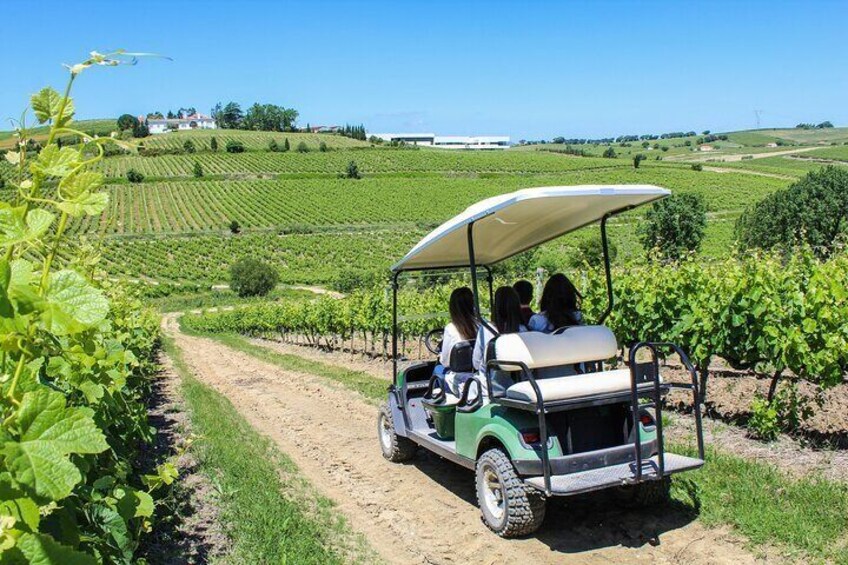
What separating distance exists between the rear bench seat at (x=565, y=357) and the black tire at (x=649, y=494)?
3.37 ft

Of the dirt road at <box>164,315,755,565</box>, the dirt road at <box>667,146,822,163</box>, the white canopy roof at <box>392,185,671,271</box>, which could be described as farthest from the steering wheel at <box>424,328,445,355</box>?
the dirt road at <box>667,146,822,163</box>

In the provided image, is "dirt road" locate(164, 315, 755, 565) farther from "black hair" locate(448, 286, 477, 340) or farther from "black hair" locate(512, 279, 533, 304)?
"black hair" locate(512, 279, 533, 304)

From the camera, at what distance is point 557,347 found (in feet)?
16.7

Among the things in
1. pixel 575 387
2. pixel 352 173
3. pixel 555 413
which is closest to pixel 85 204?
pixel 575 387

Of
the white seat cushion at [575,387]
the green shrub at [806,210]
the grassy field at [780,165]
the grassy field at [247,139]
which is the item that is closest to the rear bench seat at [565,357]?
the white seat cushion at [575,387]

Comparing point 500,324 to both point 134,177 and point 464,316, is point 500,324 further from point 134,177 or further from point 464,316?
point 134,177

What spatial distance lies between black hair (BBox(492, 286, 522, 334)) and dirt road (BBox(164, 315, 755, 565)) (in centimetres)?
146

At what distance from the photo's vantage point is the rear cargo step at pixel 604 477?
4.48 m

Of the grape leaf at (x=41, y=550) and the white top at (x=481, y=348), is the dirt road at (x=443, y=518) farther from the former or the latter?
the grape leaf at (x=41, y=550)

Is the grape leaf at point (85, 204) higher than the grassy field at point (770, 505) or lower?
higher

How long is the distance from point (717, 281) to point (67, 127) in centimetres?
847

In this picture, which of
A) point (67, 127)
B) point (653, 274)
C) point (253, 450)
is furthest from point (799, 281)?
point (67, 127)

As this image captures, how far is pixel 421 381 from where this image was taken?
276 inches

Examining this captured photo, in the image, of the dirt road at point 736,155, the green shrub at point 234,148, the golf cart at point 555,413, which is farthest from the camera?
the dirt road at point 736,155
